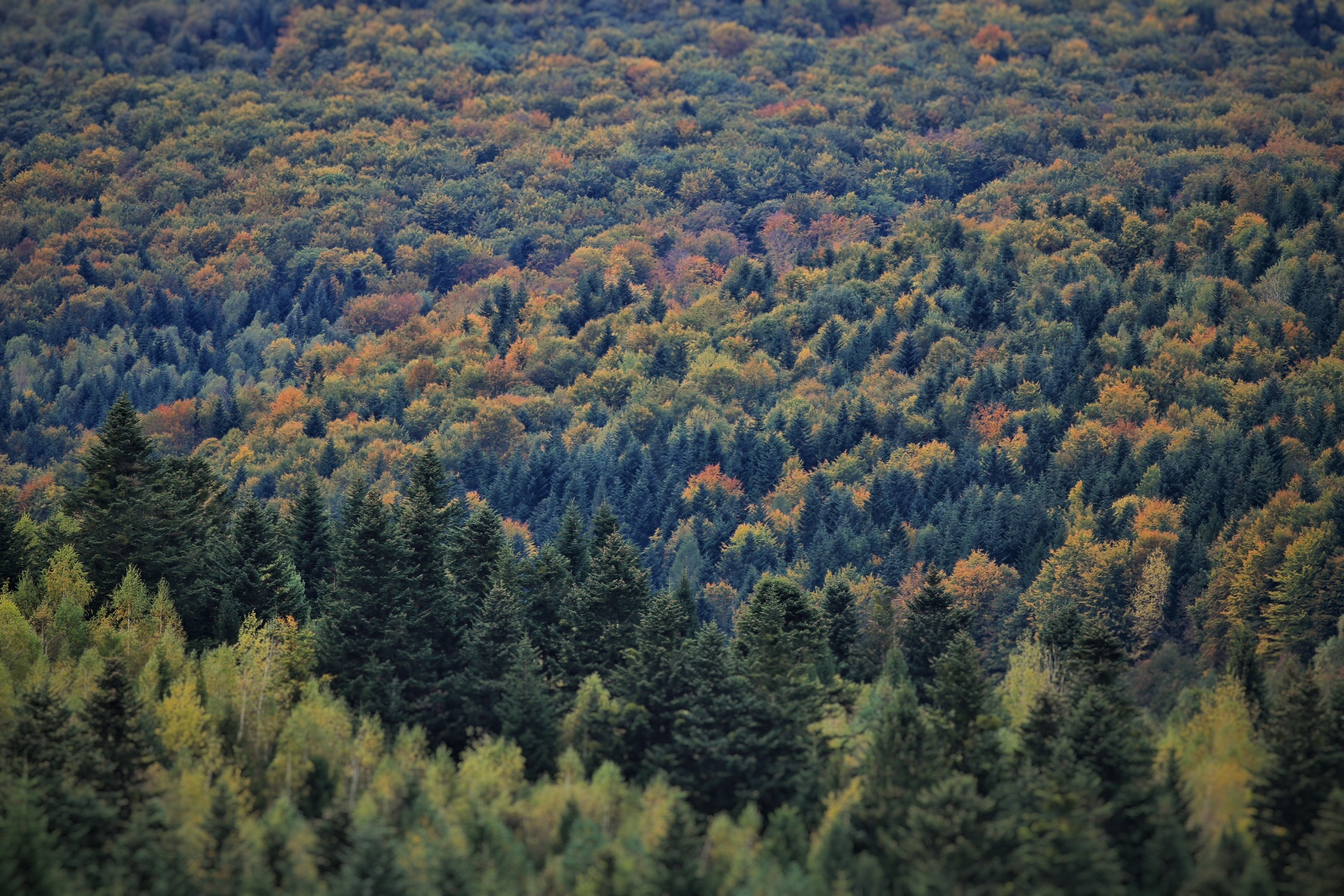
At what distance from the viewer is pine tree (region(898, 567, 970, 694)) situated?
9788 centimetres

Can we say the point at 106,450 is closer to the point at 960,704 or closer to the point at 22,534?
the point at 22,534

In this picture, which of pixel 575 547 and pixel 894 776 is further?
pixel 575 547

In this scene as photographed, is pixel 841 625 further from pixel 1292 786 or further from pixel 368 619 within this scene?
pixel 1292 786

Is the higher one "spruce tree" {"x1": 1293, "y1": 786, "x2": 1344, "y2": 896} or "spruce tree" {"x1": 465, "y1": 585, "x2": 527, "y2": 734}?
"spruce tree" {"x1": 1293, "y1": 786, "x2": 1344, "y2": 896}

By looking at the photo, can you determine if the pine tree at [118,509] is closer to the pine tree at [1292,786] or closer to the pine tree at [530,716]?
the pine tree at [530,716]

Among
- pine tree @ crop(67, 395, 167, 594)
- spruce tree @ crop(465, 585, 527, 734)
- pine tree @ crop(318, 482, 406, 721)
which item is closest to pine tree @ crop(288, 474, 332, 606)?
pine tree @ crop(67, 395, 167, 594)

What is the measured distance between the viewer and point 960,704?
267 ft

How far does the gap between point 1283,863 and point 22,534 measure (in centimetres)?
6744

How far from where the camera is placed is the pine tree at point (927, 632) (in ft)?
321

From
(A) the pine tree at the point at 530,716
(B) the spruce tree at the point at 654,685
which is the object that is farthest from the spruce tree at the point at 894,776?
(A) the pine tree at the point at 530,716

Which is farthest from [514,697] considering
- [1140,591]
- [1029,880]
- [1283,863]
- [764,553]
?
[764,553]

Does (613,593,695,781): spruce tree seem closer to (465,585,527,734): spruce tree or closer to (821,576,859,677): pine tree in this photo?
(465,585,527,734): spruce tree

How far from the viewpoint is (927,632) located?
9900 centimetres

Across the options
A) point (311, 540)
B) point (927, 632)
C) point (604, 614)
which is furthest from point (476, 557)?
point (927, 632)
